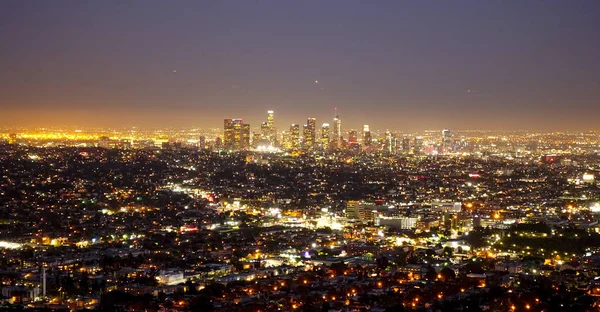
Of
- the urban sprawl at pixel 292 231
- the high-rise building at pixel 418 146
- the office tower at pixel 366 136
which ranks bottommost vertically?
the urban sprawl at pixel 292 231

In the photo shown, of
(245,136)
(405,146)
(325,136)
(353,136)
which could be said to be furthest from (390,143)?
(245,136)

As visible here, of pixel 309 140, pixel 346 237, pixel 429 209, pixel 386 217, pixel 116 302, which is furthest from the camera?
pixel 309 140

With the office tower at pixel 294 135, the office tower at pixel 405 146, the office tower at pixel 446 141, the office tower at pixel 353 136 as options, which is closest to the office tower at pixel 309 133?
the office tower at pixel 294 135

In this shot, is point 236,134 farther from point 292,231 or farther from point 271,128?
point 292,231

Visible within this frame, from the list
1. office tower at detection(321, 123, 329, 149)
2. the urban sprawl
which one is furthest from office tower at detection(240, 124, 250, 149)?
office tower at detection(321, 123, 329, 149)

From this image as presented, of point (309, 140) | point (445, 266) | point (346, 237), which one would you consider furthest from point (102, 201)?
point (309, 140)

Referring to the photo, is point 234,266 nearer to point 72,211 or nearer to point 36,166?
point 72,211

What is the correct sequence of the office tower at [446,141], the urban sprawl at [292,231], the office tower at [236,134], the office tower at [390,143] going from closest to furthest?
the urban sprawl at [292,231] < the office tower at [236,134] < the office tower at [390,143] < the office tower at [446,141]

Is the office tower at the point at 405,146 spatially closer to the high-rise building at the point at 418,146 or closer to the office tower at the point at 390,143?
the high-rise building at the point at 418,146
